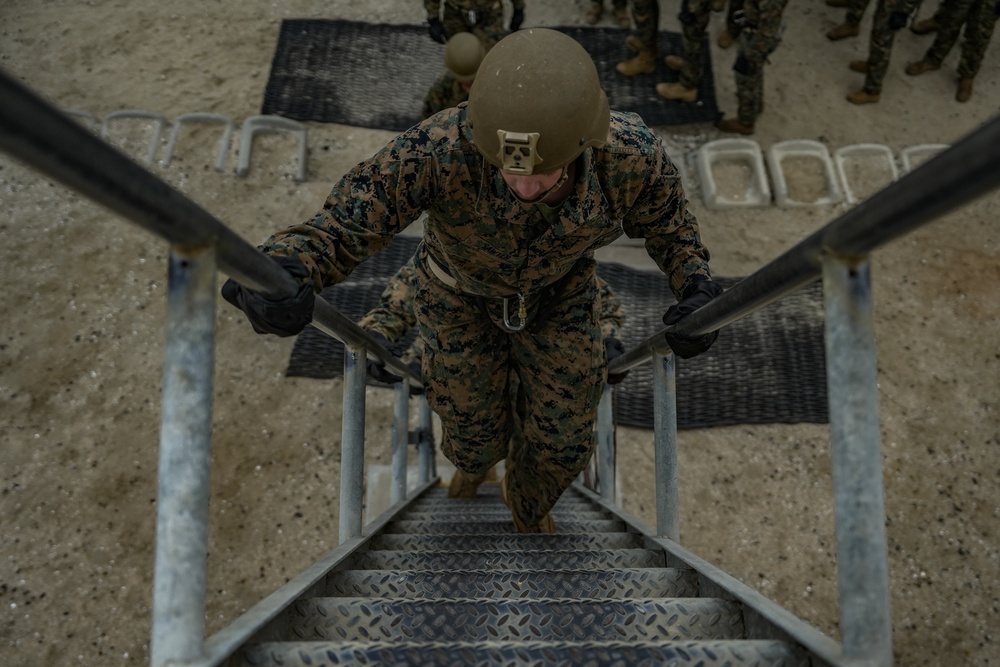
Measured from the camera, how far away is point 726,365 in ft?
15.1

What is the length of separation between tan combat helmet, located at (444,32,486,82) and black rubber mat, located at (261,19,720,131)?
1340 mm

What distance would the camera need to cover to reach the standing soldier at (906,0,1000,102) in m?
6.03

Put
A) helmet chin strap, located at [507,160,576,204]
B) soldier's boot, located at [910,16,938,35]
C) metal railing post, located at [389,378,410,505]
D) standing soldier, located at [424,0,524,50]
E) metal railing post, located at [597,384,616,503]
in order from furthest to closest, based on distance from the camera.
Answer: soldier's boot, located at [910,16,938,35], standing soldier, located at [424,0,524,50], metal railing post, located at [597,384,616,503], metal railing post, located at [389,378,410,505], helmet chin strap, located at [507,160,576,204]

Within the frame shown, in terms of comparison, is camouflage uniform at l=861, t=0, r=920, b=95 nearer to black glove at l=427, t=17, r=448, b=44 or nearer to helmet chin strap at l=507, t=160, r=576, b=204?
black glove at l=427, t=17, r=448, b=44

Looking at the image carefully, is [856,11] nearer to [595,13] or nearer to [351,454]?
[595,13]

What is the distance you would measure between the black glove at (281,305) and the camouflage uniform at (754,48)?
4831 mm

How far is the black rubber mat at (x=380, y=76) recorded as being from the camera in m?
5.89

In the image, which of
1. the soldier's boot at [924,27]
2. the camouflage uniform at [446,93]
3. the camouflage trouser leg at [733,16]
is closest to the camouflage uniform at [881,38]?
the camouflage trouser leg at [733,16]

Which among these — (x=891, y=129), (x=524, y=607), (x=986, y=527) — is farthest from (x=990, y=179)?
(x=891, y=129)

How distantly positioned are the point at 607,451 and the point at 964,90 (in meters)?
4.87

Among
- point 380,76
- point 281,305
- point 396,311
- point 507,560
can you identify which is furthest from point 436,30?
point 281,305

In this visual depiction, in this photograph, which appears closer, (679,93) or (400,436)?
(400,436)

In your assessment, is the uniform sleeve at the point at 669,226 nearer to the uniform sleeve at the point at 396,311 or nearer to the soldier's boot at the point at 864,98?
the uniform sleeve at the point at 396,311

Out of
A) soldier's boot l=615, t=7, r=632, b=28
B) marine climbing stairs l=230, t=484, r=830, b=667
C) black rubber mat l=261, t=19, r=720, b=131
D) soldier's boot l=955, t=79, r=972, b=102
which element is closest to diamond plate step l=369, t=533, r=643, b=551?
marine climbing stairs l=230, t=484, r=830, b=667
